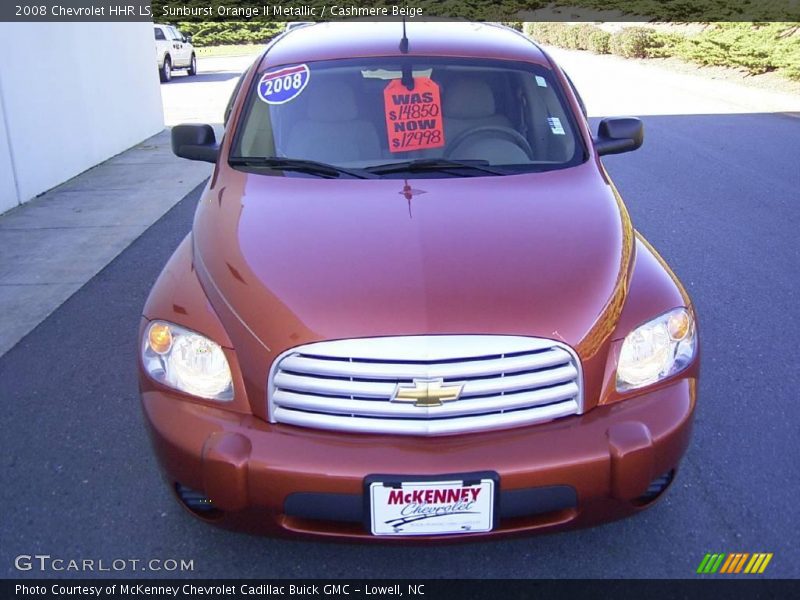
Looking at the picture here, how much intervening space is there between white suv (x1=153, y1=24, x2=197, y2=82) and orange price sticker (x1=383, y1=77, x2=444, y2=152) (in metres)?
20.3

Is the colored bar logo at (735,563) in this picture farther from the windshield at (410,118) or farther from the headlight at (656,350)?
the windshield at (410,118)

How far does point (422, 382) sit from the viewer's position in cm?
222

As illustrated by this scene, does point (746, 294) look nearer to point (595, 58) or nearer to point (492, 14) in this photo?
point (595, 58)

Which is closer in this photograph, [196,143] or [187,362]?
[187,362]

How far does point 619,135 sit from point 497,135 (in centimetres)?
69

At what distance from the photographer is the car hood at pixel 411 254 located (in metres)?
2.32

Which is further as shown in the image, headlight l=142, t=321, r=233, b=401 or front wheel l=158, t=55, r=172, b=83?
front wheel l=158, t=55, r=172, b=83

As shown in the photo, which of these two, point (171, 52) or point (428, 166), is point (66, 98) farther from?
point (171, 52)

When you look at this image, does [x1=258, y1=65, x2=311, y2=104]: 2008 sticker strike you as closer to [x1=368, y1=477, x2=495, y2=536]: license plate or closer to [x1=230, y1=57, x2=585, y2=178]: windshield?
[x1=230, y1=57, x2=585, y2=178]: windshield

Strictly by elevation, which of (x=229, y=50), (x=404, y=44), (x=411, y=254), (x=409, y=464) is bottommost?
(x=229, y=50)

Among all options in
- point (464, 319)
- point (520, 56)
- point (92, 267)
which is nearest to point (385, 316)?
point (464, 319)

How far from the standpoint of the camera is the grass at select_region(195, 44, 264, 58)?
1400 inches

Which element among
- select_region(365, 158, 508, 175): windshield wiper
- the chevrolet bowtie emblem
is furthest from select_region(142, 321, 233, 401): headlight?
select_region(365, 158, 508, 175): windshield wiper

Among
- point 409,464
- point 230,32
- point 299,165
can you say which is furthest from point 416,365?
point 230,32
